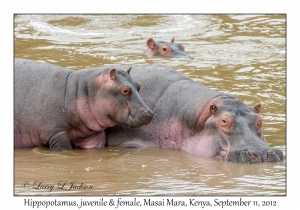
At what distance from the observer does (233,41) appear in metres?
17.4

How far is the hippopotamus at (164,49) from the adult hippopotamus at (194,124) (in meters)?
5.99

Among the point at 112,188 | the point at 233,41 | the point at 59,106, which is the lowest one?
the point at 112,188

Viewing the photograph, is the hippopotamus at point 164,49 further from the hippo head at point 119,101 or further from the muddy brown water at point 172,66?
the hippo head at point 119,101

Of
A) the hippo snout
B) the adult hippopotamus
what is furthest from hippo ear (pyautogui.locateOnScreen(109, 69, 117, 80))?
the hippo snout

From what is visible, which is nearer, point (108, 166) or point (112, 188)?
point (112, 188)

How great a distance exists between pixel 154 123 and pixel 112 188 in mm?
2069

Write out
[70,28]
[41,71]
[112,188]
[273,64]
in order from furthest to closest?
[70,28] < [273,64] < [41,71] < [112,188]

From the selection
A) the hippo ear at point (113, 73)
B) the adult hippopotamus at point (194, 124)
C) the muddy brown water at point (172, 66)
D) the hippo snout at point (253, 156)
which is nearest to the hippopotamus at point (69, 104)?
the hippo ear at point (113, 73)

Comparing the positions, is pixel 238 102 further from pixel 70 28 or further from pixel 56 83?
pixel 70 28

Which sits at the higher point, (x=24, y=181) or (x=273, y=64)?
(x=273, y=64)

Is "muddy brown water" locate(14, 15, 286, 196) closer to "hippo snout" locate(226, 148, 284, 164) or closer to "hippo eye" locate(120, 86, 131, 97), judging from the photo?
"hippo snout" locate(226, 148, 284, 164)

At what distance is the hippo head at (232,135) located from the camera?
8.62 metres

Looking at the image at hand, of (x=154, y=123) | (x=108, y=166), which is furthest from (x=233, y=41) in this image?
(x=108, y=166)

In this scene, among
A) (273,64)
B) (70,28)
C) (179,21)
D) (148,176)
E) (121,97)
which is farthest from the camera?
(179,21)
